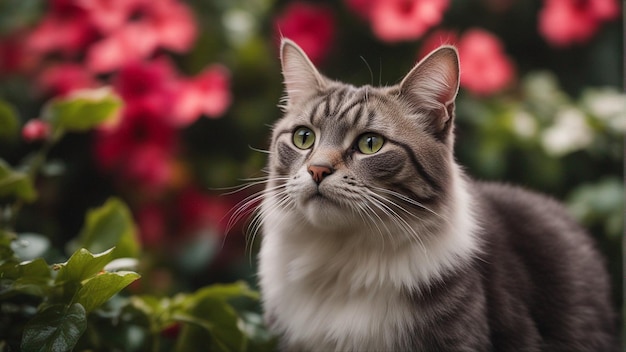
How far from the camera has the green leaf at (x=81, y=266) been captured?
1.36m

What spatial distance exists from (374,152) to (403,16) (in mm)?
1122

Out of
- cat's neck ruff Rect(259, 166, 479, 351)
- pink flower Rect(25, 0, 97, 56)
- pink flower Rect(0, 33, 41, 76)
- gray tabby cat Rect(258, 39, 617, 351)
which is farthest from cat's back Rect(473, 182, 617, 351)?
pink flower Rect(0, 33, 41, 76)

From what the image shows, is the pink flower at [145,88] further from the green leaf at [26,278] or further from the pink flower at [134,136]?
the green leaf at [26,278]

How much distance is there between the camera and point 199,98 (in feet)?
7.86

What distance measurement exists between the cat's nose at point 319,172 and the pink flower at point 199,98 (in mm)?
1027

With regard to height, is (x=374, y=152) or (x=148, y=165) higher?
(x=374, y=152)

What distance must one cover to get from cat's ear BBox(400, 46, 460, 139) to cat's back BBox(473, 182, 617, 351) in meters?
0.29

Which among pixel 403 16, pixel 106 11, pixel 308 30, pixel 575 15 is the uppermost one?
pixel 575 15

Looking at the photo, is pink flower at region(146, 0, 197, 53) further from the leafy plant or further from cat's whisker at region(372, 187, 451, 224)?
cat's whisker at region(372, 187, 451, 224)

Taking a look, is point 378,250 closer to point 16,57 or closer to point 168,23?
point 168,23

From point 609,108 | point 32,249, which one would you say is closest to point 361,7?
point 609,108

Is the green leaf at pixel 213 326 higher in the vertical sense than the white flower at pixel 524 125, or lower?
lower

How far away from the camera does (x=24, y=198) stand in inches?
69.7

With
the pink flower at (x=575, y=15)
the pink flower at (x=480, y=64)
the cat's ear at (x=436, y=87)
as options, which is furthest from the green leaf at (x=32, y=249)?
the pink flower at (x=575, y=15)
